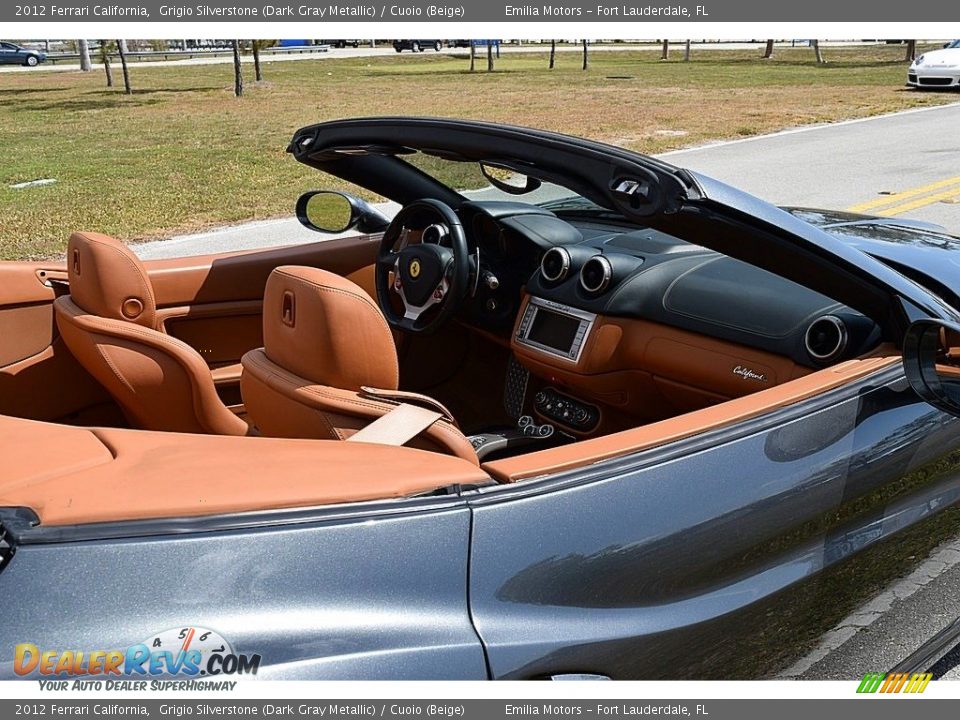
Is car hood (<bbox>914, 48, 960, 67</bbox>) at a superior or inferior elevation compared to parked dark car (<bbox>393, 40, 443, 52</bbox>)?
superior

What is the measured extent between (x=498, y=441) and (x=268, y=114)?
17681 millimetres

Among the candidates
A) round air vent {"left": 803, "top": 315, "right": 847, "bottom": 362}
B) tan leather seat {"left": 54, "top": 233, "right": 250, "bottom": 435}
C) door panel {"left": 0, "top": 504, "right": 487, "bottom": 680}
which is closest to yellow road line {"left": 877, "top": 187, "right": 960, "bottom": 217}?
round air vent {"left": 803, "top": 315, "right": 847, "bottom": 362}

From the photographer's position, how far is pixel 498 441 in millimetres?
3469

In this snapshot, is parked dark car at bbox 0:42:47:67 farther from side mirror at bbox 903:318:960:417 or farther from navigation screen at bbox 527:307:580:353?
Result: side mirror at bbox 903:318:960:417

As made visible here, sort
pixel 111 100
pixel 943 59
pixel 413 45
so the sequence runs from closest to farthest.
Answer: pixel 943 59 < pixel 111 100 < pixel 413 45

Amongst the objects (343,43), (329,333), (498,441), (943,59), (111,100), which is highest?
(329,333)

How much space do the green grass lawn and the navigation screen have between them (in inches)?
228

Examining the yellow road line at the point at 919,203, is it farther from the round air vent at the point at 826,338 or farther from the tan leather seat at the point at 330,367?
the tan leather seat at the point at 330,367

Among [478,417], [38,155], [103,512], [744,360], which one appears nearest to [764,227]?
[744,360]

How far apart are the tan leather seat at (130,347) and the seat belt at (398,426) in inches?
38.6

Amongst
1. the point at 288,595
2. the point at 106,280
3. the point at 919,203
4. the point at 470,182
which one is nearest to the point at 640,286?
the point at 470,182

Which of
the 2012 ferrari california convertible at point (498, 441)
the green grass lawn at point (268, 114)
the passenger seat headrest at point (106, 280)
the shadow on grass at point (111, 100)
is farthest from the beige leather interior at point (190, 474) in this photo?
the shadow on grass at point (111, 100)

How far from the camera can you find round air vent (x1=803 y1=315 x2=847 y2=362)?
252cm

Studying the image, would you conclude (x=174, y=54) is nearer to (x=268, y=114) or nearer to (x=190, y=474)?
(x=268, y=114)
